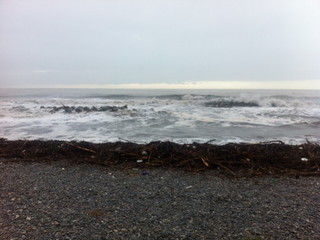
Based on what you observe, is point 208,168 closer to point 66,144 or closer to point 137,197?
point 137,197

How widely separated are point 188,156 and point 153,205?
2.48 meters

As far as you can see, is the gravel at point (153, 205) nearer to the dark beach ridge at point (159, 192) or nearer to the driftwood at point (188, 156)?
the dark beach ridge at point (159, 192)

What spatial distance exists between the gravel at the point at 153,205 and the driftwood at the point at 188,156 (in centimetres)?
44

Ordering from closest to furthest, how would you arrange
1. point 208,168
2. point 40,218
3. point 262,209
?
point 40,218, point 262,209, point 208,168

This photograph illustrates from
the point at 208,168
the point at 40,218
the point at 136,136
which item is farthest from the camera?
the point at 136,136

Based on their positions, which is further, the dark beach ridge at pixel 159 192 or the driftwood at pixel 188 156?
the driftwood at pixel 188 156

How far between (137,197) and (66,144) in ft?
13.0

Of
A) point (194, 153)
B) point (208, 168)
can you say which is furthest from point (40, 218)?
point (194, 153)

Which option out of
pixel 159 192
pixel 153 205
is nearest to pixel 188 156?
pixel 159 192

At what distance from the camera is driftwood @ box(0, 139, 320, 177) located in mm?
5262

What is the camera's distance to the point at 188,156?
578 centimetres

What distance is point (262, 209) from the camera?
3.36 meters

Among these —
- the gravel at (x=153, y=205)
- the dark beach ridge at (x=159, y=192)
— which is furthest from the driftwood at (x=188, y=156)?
the gravel at (x=153, y=205)

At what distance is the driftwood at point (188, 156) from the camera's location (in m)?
5.26
